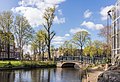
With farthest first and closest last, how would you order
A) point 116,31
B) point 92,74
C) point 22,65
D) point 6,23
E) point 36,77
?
1. point 6,23
2. point 22,65
3. point 36,77
4. point 116,31
5. point 92,74

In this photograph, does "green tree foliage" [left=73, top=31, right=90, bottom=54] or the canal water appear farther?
"green tree foliage" [left=73, top=31, right=90, bottom=54]

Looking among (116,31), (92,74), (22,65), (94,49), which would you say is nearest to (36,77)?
(92,74)

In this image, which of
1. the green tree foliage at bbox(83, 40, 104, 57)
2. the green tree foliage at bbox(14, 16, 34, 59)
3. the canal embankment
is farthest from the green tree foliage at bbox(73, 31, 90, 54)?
the canal embankment

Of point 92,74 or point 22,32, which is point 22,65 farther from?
point 92,74

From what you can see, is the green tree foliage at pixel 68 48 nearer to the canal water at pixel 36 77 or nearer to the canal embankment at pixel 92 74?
the canal water at pixel 36 77

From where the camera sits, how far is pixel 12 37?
1930 inches

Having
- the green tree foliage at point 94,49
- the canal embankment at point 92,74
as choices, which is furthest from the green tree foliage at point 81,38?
the canal embankment at point 92,74

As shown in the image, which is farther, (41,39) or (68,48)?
(68,48)

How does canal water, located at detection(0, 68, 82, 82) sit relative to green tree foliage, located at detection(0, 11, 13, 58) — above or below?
below

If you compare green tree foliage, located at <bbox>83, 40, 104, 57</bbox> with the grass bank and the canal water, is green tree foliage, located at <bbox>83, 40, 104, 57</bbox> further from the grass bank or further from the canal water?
the canal water

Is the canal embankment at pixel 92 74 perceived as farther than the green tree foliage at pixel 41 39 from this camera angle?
No

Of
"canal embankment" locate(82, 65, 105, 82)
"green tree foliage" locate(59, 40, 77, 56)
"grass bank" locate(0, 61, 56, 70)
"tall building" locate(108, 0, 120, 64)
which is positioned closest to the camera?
"canal embankment" locate(82, 65, 105, 82)

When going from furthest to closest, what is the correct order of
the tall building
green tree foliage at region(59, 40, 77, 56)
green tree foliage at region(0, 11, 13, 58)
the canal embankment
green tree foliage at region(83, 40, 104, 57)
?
green tree foliage at region(59, 40, 77, 56)
green tree foliage at region(83, 40, 104, 57)
green tree foliage at region(0, 11, 13, 58)
the tall building
the canal embankment

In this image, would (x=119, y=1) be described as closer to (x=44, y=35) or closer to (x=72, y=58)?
(x=44, y=35)
